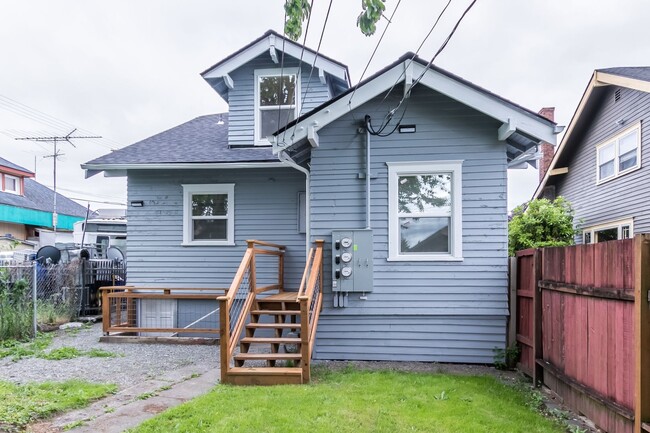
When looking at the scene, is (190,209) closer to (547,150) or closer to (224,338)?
(224,338)

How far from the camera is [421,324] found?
6199 millimetres

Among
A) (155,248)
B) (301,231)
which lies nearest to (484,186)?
(301,231)

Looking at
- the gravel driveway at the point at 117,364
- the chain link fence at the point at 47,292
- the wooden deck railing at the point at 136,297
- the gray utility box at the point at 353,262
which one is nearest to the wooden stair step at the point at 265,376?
the gravel driveway at the point at 117,364

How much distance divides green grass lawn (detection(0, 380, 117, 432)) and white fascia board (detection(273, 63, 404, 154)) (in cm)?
385

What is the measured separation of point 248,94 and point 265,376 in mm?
5986

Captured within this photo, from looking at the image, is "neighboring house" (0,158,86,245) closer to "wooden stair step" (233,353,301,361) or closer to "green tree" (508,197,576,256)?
"wooden stair step" (233,353,301,361)

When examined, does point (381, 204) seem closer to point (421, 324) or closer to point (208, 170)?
point (421, 324)

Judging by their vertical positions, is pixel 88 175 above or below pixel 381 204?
above

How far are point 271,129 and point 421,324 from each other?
4.99 metres

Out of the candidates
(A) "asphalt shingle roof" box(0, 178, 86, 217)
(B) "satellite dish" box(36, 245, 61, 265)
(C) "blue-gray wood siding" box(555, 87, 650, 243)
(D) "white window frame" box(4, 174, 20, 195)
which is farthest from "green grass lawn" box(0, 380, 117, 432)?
(D) "white window frame" box(4, 174, 20, 195)

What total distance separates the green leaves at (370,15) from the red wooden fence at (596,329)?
8.27ft

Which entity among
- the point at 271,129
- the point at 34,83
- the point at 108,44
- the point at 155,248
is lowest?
the point at 155,248

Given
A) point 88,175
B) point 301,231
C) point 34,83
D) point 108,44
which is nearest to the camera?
point 301,231

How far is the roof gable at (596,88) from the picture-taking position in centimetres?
930
